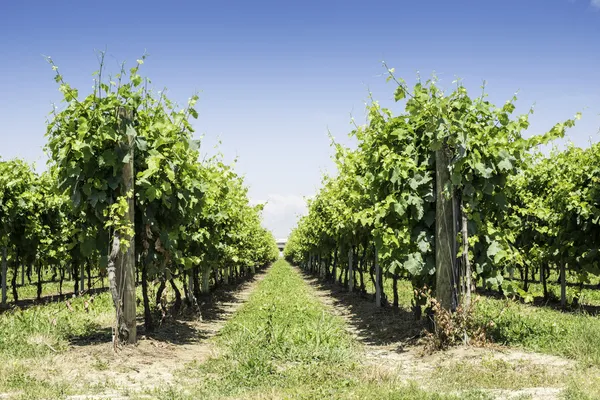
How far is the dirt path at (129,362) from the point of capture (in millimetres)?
8078

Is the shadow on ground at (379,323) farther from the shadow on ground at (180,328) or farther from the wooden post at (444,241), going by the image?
the shadow on ground at (180,328)

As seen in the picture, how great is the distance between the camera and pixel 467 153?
9.97 meters

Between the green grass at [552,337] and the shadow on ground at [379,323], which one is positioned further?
the shadow on ground at [379,323]

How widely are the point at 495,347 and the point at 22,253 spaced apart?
1947 centimetres

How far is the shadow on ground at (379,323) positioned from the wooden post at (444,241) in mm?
1499

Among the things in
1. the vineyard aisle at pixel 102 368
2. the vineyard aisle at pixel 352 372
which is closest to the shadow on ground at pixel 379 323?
the vineyard aisle at pixel 352 372

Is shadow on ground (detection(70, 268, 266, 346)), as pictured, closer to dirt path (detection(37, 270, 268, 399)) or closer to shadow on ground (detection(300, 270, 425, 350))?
dirt path (detection(37, 270, 268, 399))

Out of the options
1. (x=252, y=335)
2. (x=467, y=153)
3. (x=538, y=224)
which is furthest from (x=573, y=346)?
(x=538, y=224)

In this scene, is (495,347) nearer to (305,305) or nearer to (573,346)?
(573,346)

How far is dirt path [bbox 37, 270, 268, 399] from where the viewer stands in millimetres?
8078

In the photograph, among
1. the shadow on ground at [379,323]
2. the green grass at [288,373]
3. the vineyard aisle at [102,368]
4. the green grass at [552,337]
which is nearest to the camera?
the green grass at [288,373]

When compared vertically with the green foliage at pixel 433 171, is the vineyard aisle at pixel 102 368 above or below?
below

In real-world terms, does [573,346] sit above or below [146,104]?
below

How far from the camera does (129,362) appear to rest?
31.1 feet
